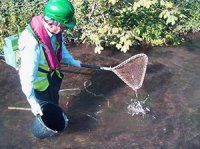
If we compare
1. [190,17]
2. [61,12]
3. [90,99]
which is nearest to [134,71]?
[90,99]

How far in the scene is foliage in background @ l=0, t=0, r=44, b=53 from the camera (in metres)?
7.02

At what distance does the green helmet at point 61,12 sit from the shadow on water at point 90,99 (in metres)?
1.88

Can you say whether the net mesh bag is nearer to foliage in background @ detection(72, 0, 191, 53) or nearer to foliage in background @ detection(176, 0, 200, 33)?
foliage in background @ detection(72, 0, 191, 53)

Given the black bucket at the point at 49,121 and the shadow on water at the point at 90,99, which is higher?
the black bucket at the point at 49,121

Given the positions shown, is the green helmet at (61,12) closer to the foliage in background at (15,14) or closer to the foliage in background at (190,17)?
the foliage in background at (15,14)

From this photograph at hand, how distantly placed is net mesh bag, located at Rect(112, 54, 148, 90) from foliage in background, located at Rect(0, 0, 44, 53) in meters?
2.75

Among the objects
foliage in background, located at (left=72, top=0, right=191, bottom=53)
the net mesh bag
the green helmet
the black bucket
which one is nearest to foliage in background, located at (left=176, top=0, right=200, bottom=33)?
foliage in background, located at (left=72, top=0, right=191, bottom=53)

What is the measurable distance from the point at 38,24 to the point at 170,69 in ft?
11.3

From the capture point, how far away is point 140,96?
18.9ft

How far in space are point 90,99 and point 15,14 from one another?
274 cm

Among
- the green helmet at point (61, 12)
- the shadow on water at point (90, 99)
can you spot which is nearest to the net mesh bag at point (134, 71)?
the shadow on water at point (90, 99)

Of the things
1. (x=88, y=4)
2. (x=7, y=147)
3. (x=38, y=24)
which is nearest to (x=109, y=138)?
(x=7, y=147)

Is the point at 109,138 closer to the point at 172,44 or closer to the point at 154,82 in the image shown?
the point at 154,82

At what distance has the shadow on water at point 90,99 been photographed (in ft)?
16.9
